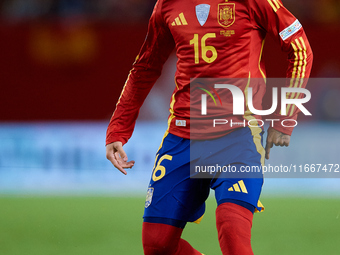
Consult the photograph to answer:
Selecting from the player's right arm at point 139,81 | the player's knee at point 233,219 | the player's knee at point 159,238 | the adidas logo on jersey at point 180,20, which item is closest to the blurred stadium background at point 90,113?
the player's right arm at point 139,81

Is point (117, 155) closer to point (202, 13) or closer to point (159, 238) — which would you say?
point (159, 238)

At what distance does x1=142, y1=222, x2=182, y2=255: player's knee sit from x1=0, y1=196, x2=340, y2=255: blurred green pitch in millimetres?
1081

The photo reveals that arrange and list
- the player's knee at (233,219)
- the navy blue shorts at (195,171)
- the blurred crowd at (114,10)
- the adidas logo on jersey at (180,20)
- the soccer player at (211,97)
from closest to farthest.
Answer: the player's knee at (233,219)
the navy blue shorts at (195,171)
the soccer player at (211,97)
the adidas logo on jersey at (180,20)
the blurred crowd at (114,10)

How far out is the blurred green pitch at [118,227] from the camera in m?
3.63

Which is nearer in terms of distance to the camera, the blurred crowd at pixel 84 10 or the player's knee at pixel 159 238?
the player's knee at pixel 159 238

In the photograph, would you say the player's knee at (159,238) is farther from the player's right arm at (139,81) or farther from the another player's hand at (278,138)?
the another player's hand at (278,138)

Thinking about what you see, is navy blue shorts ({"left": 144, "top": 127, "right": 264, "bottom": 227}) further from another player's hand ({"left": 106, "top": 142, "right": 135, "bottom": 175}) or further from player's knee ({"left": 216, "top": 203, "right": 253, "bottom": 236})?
another player's hand ({"left": 106, "top": 142, "right": 135, "bottom": 175})

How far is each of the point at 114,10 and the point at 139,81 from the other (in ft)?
15.8

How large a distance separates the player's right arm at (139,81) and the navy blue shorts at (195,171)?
10.2 inches

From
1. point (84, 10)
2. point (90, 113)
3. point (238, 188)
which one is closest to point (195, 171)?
point (238, 188)

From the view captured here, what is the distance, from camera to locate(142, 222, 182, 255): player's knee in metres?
2.43

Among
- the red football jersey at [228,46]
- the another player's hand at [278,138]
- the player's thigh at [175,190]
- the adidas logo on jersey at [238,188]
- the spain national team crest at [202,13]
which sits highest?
the spain national team crest at [202,13]

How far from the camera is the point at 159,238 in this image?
95.7 inches

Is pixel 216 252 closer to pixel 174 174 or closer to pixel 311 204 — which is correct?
pixel 174 174
